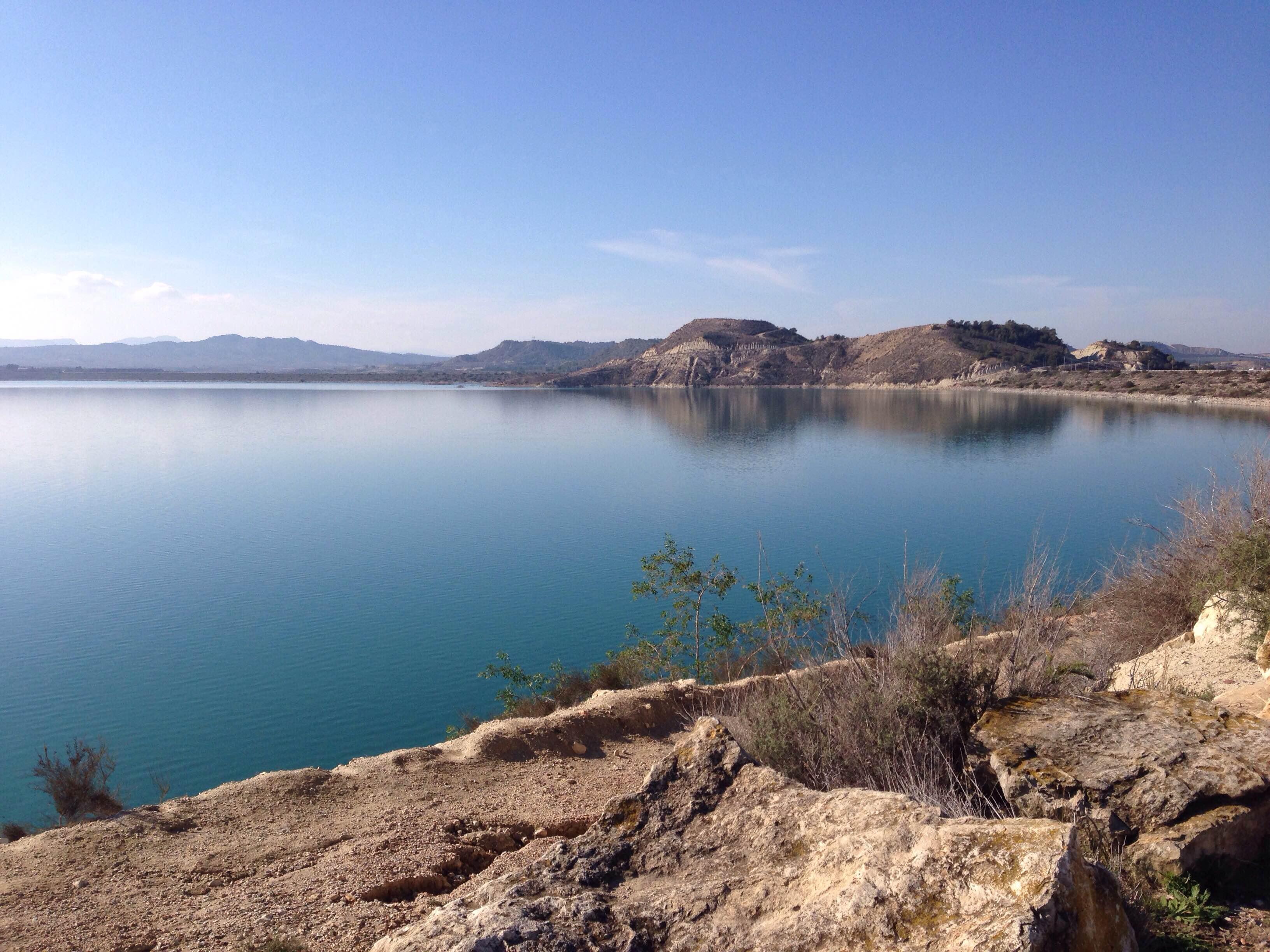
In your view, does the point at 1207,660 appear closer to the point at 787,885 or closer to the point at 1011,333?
the point at 787,885

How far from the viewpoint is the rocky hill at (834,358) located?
12388 centimetres

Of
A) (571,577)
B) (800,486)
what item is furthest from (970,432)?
(571,577)

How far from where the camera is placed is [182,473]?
127ft

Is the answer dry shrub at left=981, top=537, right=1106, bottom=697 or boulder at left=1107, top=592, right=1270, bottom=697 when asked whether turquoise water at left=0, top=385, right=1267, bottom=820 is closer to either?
boulder at left=1107, top=592, right=1270, bottom=697

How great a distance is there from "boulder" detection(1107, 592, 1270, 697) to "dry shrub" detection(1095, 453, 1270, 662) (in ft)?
0.89

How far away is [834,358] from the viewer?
469 ft

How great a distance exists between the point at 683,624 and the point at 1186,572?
27.9ft

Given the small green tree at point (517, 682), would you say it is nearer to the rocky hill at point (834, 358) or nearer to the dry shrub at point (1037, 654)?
the dry shrub at point (1037, 654)

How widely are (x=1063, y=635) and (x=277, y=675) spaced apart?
13.1 metres

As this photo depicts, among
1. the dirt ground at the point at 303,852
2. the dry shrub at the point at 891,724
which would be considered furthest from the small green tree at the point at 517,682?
the dry shrub at the point at 891,724

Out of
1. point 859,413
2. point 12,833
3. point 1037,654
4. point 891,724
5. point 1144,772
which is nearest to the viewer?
point 1144,772

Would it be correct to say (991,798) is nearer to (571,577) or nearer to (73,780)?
(73,780)

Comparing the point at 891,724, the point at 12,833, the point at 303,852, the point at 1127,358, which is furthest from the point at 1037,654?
the point at 1127,358

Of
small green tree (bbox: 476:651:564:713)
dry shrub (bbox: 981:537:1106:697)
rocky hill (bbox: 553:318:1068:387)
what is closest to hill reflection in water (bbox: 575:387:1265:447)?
rocky hill (bbox: 553:318:1068:387)
